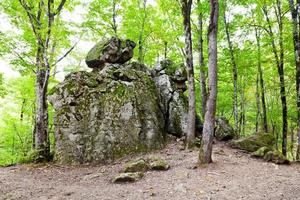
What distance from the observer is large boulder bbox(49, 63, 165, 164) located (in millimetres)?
9316

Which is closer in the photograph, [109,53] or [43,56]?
[43,56]

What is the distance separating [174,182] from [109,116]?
14.8ft

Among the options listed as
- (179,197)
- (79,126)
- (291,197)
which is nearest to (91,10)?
(79,126)

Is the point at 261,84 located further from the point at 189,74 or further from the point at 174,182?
the point at 174,182

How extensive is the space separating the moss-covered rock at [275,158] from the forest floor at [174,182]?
0.28 meters

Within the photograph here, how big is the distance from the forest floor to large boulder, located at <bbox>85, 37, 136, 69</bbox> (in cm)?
581

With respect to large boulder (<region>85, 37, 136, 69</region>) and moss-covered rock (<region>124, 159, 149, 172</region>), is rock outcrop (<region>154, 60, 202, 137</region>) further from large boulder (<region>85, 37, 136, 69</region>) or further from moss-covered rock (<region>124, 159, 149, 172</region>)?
moss-covered rock (<region>124, 159, 149, 172</region>)

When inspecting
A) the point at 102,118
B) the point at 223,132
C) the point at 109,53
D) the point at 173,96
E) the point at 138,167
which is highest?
the point at 109,53

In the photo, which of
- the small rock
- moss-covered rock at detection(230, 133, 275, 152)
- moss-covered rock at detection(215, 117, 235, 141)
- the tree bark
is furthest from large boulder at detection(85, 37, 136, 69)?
the small rock

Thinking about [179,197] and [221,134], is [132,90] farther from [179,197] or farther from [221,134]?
[179,197]

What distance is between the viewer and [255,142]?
10.0 metres

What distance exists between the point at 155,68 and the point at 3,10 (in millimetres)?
7863

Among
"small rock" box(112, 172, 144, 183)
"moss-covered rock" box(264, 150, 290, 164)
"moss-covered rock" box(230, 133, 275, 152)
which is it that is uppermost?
"moss-covered rock" box(230, 133, 275, 152)

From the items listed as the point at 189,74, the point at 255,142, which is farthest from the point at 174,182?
the point at 255,142
